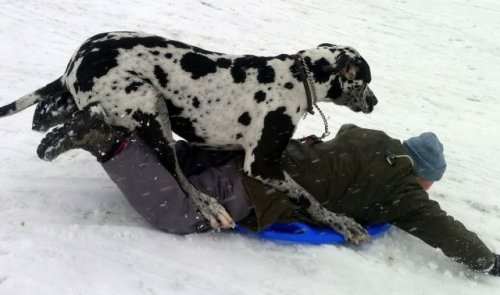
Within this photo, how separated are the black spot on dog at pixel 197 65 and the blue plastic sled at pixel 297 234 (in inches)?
41.7

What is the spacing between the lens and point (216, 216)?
3.34 m

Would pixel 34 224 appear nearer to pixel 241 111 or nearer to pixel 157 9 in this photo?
pixel 241 111

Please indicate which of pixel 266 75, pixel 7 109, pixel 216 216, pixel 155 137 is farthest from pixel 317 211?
pixel 7 109

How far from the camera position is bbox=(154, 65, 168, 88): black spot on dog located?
3.37m

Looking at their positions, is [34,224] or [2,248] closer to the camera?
[2,248]

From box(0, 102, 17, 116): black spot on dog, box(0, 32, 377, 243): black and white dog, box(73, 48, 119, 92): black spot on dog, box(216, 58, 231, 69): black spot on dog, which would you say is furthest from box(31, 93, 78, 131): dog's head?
box(216, 58, 231, 69): black spot on dog

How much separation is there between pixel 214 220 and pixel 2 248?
1230 mm

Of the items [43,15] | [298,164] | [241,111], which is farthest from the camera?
[43,15]

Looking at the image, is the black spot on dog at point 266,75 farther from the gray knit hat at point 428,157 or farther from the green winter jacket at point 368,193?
the gray knit hat at point 428,157

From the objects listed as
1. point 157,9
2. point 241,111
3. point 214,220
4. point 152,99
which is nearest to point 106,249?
point 214,220

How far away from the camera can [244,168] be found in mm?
3600

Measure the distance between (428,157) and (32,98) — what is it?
2.91m

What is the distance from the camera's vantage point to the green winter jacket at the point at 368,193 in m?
3.51

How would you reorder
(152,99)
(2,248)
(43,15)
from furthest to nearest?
(43,15), (152,99), (2,248)
